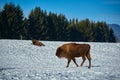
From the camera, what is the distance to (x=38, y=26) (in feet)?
246

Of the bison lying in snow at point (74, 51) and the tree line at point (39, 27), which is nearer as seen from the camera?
the bison lying in snow at point (74, 51)

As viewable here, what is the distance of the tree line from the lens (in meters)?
65.9

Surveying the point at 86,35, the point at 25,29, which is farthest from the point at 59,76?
the point at 86,35

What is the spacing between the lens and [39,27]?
2955 inches

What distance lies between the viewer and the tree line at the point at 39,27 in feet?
216

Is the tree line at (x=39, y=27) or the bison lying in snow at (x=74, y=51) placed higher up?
the tree line at (x=39, y=27)

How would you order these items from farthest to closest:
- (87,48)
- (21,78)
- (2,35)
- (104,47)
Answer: (2,35), (104,47), (87,48), (21,78)

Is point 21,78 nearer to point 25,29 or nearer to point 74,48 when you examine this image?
point 74,48

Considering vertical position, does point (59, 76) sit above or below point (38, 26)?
below

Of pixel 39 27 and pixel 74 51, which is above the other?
pixel 39 27

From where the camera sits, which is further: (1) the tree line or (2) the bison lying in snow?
(1) the tree line

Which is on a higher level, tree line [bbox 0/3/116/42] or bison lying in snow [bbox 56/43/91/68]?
tree line [bbox 0/3/116/42]

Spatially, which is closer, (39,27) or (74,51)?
(74,51)

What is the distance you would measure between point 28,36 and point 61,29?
1616 centimetres
